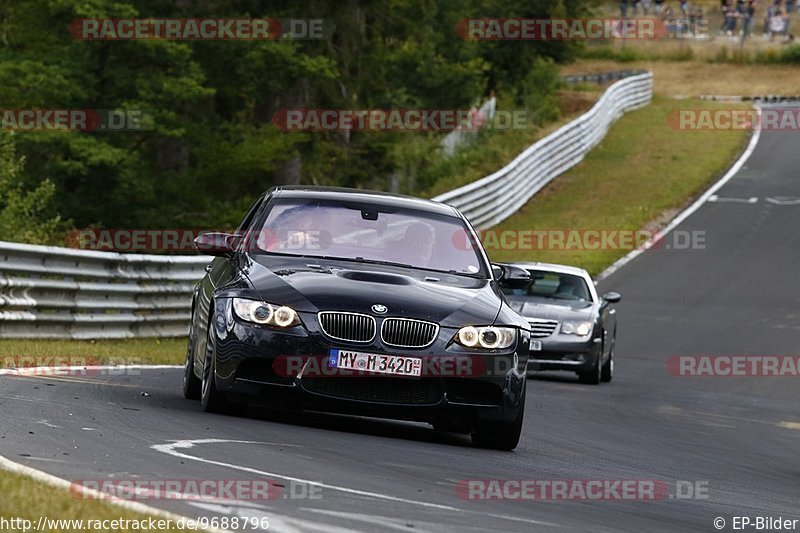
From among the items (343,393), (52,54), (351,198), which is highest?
(52,54)

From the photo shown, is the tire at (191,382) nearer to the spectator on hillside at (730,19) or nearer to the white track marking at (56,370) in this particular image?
the white track marking at (56,370)

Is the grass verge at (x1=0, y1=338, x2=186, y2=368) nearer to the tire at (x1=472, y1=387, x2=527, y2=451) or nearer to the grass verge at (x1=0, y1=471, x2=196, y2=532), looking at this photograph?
the tire at (x1=472, y1=387, x2=527, y2=451)

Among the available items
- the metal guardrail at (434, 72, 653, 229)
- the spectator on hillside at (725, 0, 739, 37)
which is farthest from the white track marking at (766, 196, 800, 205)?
the spectator on hillside at (725, 0, 739, 37)

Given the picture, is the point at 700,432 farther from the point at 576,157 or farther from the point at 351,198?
the point at 576,157

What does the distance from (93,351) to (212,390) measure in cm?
643

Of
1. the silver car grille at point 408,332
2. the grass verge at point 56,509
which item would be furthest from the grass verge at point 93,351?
the grass verge at point 56,509

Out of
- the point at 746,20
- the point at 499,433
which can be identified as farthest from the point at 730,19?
the point at 499,433

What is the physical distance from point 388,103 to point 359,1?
16.5 metres

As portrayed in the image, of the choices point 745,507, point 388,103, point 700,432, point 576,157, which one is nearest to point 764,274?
point 576,157

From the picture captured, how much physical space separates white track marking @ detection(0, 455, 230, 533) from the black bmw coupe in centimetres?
267

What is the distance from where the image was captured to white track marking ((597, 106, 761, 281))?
3036 centimetres

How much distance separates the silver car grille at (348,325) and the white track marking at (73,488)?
2747mm

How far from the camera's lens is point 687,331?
23719 millimetres

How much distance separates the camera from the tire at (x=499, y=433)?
32.9 ft
